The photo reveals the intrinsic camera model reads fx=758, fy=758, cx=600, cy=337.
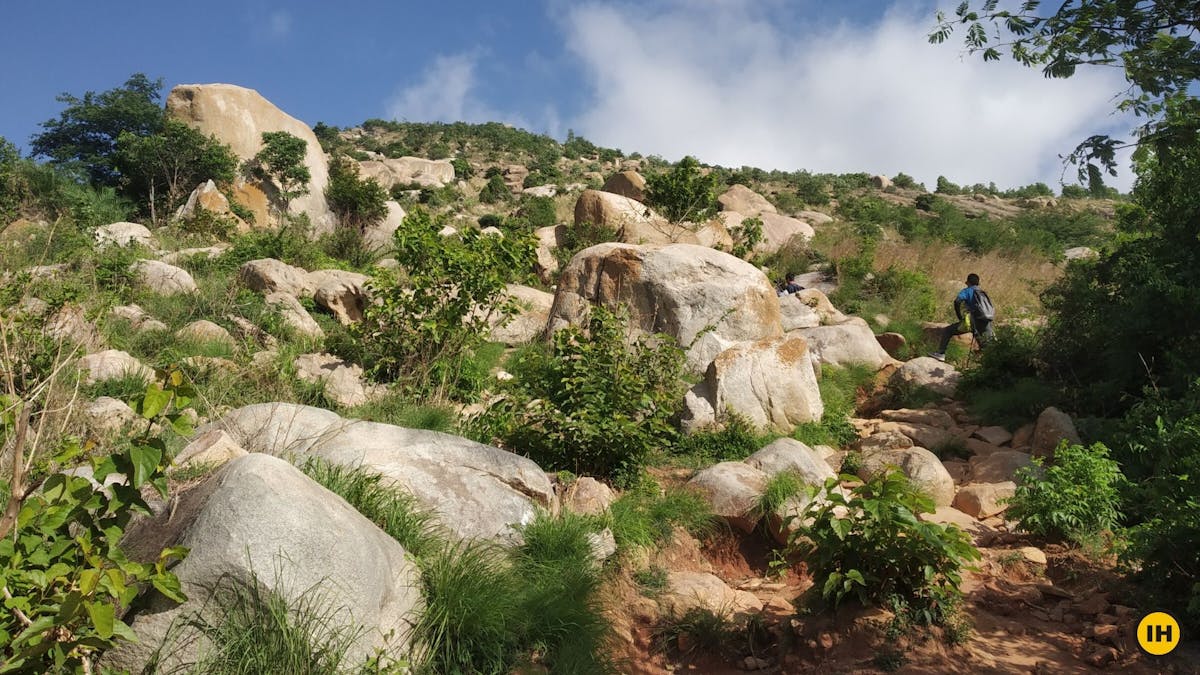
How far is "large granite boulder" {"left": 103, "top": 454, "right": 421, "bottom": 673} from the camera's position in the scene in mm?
2801

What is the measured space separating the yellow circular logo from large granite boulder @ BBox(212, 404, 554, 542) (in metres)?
3.36

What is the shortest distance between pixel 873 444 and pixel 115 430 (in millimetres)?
6516

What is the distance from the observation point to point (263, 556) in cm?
293

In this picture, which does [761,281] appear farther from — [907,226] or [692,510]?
[907,226]

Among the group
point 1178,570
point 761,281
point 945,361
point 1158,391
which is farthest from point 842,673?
point 945,361

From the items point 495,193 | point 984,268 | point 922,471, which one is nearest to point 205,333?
point 922,471

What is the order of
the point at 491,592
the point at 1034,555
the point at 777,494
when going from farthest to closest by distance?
the point at 777,494, the point at 1034,555, the point at 491,592

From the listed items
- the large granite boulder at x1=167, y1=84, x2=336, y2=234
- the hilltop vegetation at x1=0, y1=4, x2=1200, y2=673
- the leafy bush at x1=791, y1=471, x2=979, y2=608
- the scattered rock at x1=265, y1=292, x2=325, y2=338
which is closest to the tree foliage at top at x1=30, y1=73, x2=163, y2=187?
the large granite boulder at x1=167, y1=84, x2=336, y2=234

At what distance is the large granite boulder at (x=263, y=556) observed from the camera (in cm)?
280

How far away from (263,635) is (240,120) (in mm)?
23843

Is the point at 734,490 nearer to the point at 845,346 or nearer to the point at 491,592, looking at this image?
the point at 491,592

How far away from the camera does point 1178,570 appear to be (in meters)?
3.93

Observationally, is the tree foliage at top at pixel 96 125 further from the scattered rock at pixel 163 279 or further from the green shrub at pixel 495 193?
the scattered rock at pixel 163 279

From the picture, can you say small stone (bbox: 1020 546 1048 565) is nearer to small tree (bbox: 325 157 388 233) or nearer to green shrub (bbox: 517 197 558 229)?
green shrub (bbox: 517 197 558 229)
